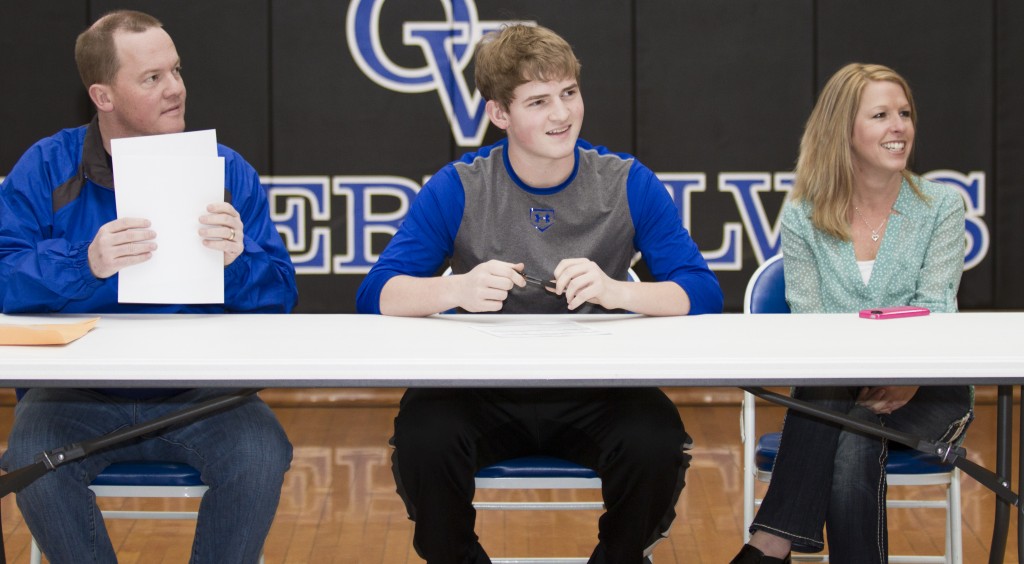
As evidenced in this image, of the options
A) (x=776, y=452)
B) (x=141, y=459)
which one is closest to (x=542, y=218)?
(x=776, y=452)

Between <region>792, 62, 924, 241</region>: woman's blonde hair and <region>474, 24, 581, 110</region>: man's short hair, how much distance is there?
65cm

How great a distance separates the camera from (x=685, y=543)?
268 cm

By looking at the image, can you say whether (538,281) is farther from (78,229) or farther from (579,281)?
(78,229)

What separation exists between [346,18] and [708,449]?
7.37ft

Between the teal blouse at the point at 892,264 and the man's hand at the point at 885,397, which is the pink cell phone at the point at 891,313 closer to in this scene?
the man's hand at the point at 885,397

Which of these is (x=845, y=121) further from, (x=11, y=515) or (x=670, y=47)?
(x=11, y=515)

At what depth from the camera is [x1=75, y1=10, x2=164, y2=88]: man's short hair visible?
2.04m

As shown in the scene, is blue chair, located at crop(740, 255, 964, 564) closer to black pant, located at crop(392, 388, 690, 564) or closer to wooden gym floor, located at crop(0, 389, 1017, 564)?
black pant, located at crop(392, 388, 690, 564)

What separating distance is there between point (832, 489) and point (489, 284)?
718mm

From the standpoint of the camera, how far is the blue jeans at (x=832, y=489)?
5.98 feet

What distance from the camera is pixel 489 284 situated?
1752 mm

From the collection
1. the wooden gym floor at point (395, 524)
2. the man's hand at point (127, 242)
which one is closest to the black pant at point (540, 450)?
the man's hand at point (127, 242)

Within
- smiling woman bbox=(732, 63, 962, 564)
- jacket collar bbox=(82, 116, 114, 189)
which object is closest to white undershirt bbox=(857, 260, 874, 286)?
smiling woman bbox=(732, 63, 962, 564)

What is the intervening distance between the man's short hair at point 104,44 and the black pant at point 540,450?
903 millimetres
